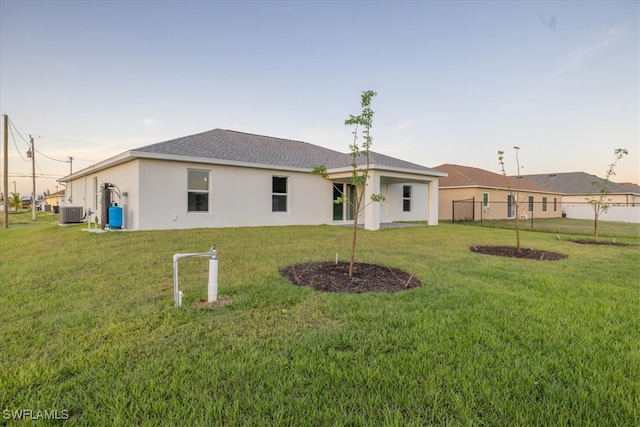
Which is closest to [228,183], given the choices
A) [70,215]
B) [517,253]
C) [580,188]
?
[70,215]

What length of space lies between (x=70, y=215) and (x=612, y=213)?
131 feet

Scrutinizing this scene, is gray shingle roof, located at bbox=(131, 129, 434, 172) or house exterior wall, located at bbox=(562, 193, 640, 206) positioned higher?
gray shingle roof, located at bbox=(131, 129, 434, 172)

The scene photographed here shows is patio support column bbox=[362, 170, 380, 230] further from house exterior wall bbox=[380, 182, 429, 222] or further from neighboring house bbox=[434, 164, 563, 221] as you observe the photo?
neighboring house bbox=[434, 164, 563, 221]

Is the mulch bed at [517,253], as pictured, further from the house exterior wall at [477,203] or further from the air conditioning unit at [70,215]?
the air conditioning unit at [70,215]

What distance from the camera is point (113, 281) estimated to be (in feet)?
16.7

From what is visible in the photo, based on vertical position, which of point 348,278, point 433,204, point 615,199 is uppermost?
point 615,199

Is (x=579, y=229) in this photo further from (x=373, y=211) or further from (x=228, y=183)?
(x=228, y=183)

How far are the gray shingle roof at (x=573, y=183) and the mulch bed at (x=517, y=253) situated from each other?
30.7 m

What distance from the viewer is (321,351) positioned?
273 cm

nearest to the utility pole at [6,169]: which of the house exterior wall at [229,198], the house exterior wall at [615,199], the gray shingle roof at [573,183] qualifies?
the house exterior wall at [229,198]

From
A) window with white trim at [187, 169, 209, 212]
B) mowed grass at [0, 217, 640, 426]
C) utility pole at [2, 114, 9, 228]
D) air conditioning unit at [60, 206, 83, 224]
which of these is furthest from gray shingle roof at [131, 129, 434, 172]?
utility pole at [2, 114, 9, 228]

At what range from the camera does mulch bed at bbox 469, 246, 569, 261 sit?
7.58m

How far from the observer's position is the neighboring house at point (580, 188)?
3125 centimetres

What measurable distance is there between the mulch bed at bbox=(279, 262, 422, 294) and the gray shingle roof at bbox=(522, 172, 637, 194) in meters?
35.9
